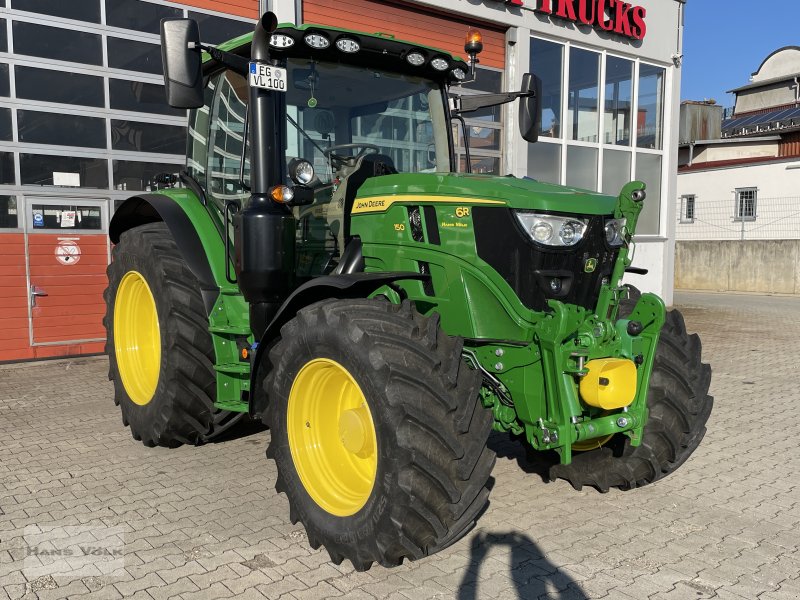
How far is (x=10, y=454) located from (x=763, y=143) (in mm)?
26566

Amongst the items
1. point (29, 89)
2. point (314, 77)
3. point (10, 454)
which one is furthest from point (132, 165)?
point (314, 77)

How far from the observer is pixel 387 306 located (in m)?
3.13

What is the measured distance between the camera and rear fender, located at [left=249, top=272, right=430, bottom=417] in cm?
329

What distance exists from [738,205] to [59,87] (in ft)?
68.8

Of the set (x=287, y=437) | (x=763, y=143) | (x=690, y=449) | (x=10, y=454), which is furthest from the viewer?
(x=763, y=143)

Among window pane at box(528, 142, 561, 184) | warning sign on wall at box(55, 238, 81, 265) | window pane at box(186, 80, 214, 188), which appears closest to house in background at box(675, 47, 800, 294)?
window pane at box(528, 142, 561, 184)

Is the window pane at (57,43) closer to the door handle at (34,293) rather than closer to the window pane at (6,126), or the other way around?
the window pane at (6,126)

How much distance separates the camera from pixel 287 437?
3.43m

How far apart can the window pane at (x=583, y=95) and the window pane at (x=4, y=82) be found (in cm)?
879

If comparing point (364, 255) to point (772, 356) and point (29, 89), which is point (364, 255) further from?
point (772, 356)

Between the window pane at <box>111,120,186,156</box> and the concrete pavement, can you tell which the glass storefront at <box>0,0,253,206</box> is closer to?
the window pane at <box>111,120,186,156</box>

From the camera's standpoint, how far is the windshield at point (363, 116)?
4.01 metres

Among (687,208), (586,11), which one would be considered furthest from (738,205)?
(586,11)

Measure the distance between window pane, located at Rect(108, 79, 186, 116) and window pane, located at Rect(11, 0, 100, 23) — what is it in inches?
27.5
